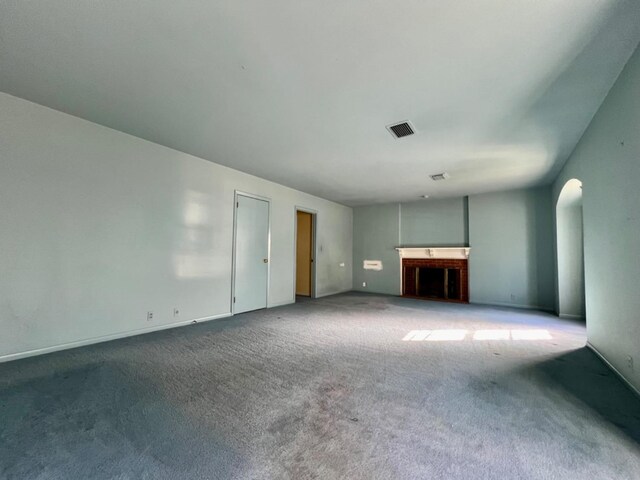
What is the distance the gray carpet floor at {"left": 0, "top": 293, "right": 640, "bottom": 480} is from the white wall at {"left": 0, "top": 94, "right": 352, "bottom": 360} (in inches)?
16.0

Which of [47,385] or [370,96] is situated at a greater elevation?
[370,96]

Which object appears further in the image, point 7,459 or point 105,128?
point 105,128

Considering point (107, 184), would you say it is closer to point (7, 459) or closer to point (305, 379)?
point (7, 459)

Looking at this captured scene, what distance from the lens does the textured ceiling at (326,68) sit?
68.5 inches

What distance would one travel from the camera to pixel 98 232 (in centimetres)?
329

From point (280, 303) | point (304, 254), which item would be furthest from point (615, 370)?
point (304, 254)

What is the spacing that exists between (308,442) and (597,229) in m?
3.51

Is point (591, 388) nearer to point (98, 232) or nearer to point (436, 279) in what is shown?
point (436, 279)

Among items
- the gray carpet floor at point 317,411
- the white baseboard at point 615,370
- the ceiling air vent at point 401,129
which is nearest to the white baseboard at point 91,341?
the gray carpet floor at point 317,411

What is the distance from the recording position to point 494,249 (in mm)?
6246

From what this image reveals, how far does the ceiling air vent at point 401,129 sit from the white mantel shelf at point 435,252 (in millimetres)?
4263

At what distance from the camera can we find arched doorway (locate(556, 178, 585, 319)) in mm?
4777

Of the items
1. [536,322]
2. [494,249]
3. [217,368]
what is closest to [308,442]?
[217,368]

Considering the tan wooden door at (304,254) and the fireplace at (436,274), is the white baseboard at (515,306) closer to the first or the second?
the fireplace at (436,274)
